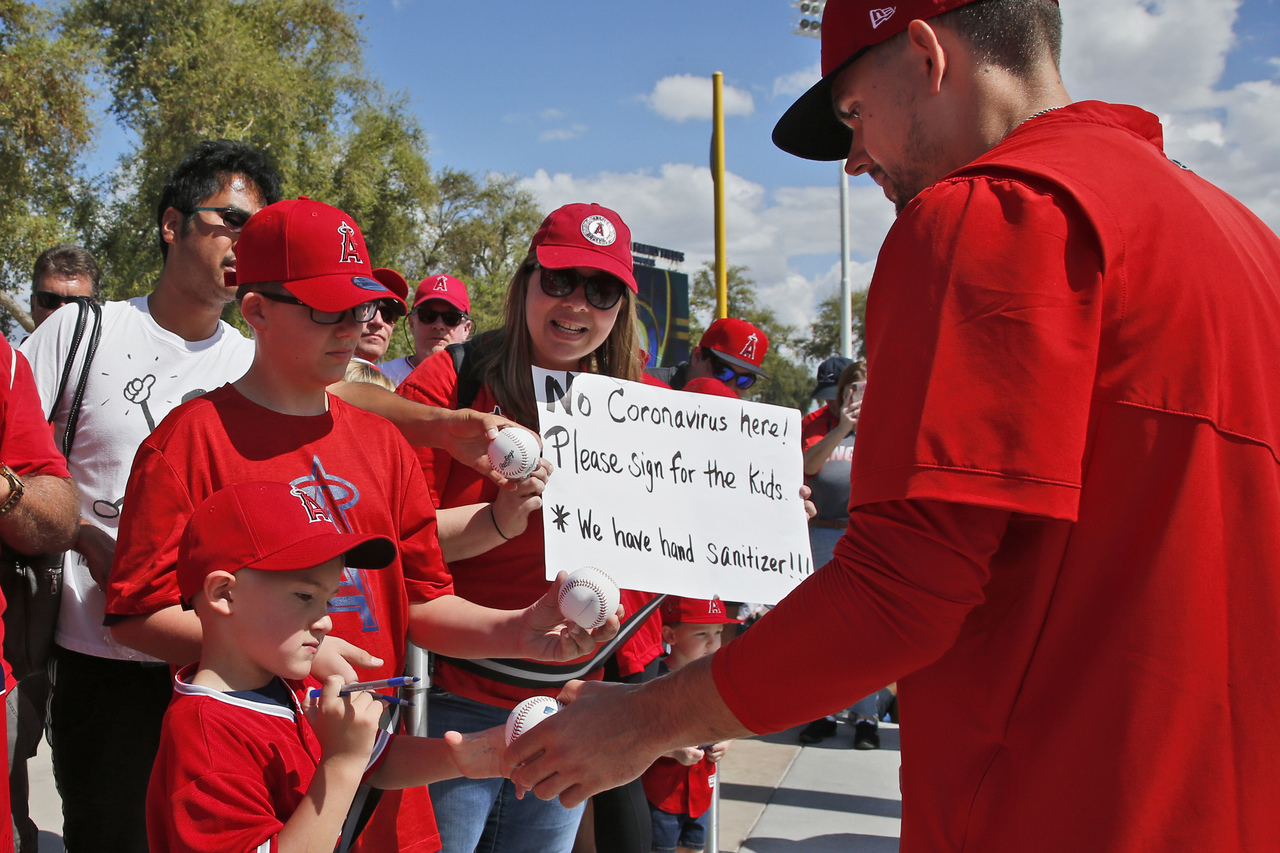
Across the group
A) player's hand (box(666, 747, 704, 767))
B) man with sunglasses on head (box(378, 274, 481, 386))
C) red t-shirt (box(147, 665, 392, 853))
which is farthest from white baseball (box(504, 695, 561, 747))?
man with sunglasses on head (box(378, 274, 481, 386))

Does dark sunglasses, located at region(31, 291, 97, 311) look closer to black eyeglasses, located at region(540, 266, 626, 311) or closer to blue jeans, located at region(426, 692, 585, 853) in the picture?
black eyeglasses, located at region(540, 266, 626, 311)

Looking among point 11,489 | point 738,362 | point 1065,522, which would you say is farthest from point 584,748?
point 738,362

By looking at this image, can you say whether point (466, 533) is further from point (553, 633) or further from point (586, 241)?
point (586, 241)

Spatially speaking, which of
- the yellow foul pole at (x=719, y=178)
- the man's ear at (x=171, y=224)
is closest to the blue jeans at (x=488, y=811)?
the man's ear at (x=171, y=224)

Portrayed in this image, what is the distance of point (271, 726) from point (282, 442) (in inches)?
24.4

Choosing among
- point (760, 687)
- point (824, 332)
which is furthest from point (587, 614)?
point (824, 332)

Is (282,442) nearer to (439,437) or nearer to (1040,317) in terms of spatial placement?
(439,437)

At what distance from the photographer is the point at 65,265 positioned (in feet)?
16.9

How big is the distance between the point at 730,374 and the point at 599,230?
2.50 meters

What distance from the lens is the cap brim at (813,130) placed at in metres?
1.92

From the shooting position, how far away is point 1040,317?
1.17 metres

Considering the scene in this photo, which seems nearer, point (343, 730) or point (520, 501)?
point (343, 730)

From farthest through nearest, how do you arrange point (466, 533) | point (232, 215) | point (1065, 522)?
point (232, 215), point (466, 533), point (1065, 522)

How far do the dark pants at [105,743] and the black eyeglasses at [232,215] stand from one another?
1261mm
